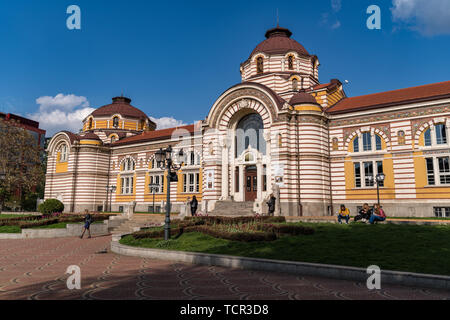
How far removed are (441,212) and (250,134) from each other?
1709 cm

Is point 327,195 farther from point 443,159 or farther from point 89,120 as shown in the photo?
point 89,120

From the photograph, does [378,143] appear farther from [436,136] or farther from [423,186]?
[423,186]

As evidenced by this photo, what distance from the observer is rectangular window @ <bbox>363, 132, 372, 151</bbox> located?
2898 cm

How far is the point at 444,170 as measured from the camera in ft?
83.8

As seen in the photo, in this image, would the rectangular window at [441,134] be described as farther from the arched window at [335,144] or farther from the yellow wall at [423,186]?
the arched window at [335,144]

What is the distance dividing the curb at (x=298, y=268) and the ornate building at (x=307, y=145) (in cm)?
1420

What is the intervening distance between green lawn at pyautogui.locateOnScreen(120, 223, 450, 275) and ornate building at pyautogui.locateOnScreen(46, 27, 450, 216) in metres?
11.2

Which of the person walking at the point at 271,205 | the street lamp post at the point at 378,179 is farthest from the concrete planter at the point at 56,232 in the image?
the street lamp post at the point at 378,179

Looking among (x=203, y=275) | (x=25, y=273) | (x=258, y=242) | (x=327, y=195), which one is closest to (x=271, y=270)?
(x=203, y=275)

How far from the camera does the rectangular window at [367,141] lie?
29.0 m

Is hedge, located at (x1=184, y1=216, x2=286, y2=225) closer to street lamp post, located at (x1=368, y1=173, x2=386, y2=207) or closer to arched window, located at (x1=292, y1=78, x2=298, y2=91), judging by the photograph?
street lamp post, located at (x1=368, y1=173, x2=386, y2=207)

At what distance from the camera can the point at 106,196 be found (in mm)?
44531

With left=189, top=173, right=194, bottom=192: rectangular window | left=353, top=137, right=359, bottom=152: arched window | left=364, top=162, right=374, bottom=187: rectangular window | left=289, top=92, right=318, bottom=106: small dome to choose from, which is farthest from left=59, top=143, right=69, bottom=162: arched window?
left=364, top=162, right=374, bottom=187: rectangular window
